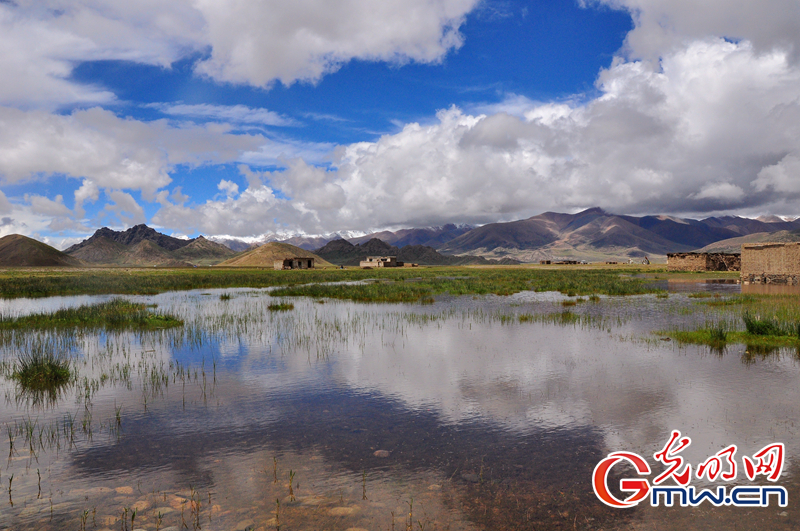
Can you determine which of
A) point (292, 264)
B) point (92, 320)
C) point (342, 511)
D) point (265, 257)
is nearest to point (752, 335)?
point (342, 511)

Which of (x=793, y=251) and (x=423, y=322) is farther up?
(x=793, y=251)

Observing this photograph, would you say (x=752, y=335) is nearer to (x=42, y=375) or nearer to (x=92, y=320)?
(x=42, y=375)

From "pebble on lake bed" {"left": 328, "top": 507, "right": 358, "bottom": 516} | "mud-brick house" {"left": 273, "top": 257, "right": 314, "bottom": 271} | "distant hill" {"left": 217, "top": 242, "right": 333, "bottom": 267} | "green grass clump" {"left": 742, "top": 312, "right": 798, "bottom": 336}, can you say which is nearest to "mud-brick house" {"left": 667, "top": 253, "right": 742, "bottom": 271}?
"green grass clump" {"left": 742, "top": 312, "right": 798, "bottom": 336}

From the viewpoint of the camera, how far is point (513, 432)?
333 inches

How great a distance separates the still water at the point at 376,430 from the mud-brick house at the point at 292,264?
100968 millimetres

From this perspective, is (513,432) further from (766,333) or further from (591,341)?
(766,333)

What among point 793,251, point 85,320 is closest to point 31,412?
point 85,320

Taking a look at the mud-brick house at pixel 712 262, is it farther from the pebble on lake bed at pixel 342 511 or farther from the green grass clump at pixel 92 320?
the pebble on lake bed at pixel 342 511

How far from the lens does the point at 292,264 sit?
119 metres

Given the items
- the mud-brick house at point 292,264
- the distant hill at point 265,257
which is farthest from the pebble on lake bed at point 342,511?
the distant hill at point 265,257

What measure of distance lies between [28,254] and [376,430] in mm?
209789

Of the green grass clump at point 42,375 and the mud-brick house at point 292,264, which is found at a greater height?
the mud-brick house at point 292,264

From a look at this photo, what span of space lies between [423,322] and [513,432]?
13879mm

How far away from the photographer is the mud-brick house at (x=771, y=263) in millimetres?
40781
